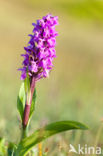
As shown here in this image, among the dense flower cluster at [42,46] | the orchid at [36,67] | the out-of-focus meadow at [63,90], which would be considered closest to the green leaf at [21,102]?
the orchid at [36,67]

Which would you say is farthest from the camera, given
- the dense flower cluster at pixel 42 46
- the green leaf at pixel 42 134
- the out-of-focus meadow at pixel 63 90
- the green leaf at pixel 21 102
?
the out-of-focus meadow at pixel 63 90

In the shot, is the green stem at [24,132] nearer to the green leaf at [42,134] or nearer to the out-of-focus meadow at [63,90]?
the green leaf at [42,134]

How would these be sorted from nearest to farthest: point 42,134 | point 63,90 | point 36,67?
point 42,134, point 36,67, point 63,90

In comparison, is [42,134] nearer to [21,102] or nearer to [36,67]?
[21,102]

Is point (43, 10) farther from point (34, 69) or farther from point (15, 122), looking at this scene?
point (34, 69)

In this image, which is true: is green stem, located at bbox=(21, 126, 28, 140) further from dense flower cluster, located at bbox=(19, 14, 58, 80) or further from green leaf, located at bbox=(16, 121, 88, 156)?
dense flower cluster, located at bbox=(19, 14, 58, 80)

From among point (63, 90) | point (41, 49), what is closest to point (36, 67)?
point (41, 49)

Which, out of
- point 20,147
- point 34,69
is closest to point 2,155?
point 20,147

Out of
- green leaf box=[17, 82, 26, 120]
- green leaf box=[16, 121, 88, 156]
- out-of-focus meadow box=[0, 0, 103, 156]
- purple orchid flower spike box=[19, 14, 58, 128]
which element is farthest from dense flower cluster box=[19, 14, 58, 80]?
out-of-focus meadow box=[0, 0, 103, 156]
